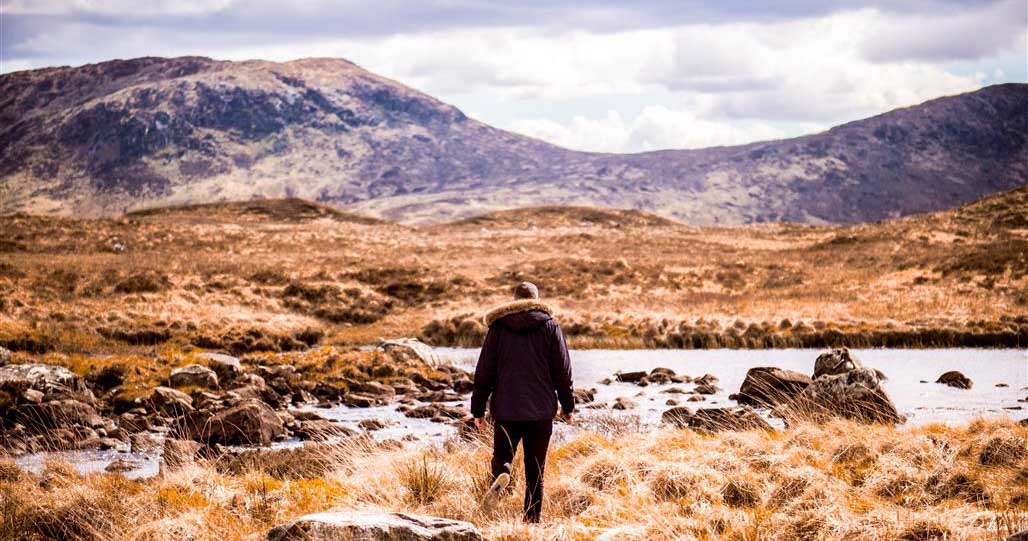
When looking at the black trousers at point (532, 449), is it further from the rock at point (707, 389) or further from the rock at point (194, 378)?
the rock at point (194, 378)

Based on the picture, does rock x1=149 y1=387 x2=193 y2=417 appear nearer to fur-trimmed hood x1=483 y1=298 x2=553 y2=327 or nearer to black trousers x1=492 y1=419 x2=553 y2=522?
black trousers x1=492 y1=419 x2=553 y2=522

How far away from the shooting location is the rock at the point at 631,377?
30445mm

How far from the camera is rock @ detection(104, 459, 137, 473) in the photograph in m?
15.9

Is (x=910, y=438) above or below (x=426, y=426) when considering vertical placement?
above

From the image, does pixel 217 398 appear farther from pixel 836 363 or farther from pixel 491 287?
pixel 491 287

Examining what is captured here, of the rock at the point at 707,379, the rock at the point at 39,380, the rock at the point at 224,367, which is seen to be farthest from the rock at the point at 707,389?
the rock at the point at 39,380

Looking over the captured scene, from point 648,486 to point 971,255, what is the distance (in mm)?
55183

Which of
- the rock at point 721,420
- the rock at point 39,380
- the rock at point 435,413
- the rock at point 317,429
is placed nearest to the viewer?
the rock at point 721,420

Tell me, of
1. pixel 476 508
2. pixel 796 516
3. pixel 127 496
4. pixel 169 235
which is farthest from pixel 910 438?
pixel 169 235

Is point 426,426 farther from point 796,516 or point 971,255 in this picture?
point 971,255

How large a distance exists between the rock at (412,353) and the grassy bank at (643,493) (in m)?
20.3

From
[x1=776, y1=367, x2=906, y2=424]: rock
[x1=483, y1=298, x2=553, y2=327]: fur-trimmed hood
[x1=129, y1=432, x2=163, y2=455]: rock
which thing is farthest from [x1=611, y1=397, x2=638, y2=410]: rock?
[x1=483, y1=298, x2=553, y2=327]: fur-trimmed hood

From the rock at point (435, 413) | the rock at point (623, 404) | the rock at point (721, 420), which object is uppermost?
the rock at point (721, 420)

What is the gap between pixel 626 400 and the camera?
2538 cm
